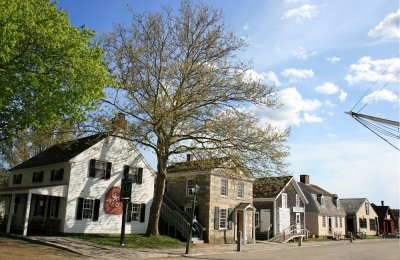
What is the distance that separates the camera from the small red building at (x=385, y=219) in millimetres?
63781

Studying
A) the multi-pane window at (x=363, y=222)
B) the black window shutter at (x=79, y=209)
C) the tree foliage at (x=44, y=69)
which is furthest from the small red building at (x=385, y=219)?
the tree foliage at (x=44, y=69)

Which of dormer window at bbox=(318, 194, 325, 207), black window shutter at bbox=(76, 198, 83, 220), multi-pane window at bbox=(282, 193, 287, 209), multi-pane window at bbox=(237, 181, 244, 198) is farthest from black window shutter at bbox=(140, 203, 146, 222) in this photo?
dormer window at bbox=(318, 194, 325, 207)

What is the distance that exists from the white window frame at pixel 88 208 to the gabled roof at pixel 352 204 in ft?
135

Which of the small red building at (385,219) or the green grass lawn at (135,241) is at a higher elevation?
the small red building at (385,219)

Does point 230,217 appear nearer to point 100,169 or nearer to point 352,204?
point 100,169

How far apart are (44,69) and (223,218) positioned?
19.5 metres

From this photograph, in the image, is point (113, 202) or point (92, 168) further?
point (113, 202)

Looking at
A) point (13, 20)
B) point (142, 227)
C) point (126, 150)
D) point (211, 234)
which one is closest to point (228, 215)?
point (211, 234)

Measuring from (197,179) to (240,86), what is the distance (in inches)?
403

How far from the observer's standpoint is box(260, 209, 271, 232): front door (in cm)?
3775

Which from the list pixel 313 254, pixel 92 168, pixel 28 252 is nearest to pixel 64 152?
pixel 92 168

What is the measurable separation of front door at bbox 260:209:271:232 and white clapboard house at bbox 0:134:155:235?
13580mm

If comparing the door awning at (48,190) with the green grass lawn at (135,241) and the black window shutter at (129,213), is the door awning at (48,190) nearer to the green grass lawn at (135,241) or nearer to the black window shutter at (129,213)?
the green grass lawn at (135,241)

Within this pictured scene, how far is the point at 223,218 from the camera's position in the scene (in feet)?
101
